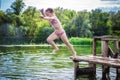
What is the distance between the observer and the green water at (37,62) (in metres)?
5.75

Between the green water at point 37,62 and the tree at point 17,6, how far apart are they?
1.74 feet

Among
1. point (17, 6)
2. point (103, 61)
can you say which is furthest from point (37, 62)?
point (103, 61)

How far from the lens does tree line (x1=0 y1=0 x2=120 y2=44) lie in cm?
603

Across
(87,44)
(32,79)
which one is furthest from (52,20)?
(87,44)

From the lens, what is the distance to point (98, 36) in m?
6.02

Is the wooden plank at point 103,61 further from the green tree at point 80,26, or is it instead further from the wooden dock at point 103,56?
the green tree at point 80,26

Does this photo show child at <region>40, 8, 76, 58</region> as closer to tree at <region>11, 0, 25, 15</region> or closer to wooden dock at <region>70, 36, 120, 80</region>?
wooden dock at <region>70, 36, 120, 80</region>

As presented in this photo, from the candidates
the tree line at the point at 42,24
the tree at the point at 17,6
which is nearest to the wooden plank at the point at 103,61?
the tree line at the point at 42,24

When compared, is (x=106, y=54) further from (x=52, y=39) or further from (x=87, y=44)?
(x=52, y=39)

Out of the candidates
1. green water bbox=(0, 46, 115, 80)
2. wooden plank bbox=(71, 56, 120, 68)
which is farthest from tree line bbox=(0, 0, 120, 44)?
wooden plank bbox=(71, 56, 120, 68)

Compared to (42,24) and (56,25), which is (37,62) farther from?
(56,25)

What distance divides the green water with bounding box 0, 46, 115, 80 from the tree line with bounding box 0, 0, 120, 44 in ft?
0.58

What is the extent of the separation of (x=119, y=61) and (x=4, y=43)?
1.79 m

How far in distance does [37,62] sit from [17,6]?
94cm
